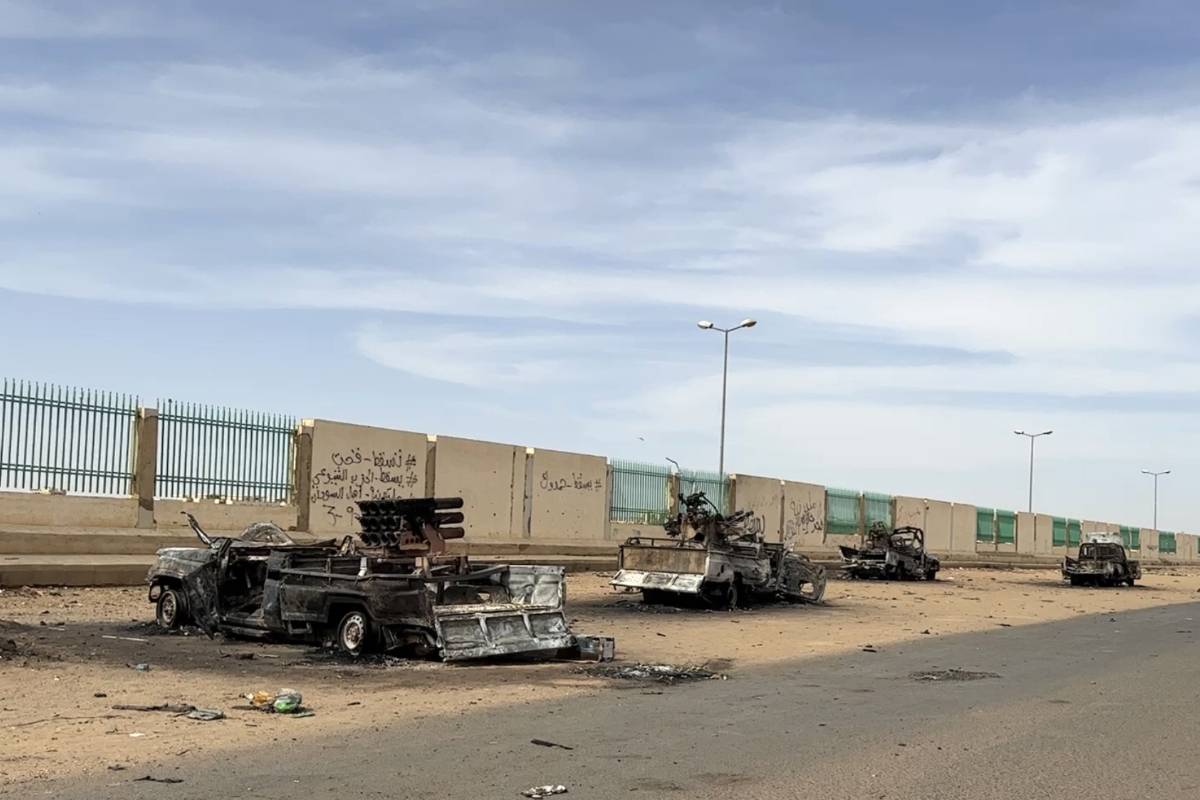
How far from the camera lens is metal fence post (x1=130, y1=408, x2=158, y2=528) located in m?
22.7

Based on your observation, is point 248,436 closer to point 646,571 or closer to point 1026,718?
point 646,571

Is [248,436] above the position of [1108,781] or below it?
above

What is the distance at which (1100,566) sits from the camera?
44.3m

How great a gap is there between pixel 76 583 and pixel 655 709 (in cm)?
1332

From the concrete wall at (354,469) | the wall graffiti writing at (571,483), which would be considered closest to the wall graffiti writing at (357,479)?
the concrete wall at (354,469)

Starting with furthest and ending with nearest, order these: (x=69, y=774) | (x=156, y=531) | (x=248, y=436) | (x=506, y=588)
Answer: (x=248, y=436), (x=156, y=531), (x=506, y=588), (x=69, y=774)

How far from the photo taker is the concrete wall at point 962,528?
220ft

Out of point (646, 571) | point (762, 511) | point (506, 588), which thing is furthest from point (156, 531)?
point (762, 511)

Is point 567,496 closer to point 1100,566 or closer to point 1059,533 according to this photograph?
point 1100,566

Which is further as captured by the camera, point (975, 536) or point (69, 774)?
point (975, 536)

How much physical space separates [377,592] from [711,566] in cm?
1099

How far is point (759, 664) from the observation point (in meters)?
14.5

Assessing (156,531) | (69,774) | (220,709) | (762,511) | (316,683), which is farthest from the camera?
(762,511)

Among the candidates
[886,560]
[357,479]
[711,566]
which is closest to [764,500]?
[886,560]
